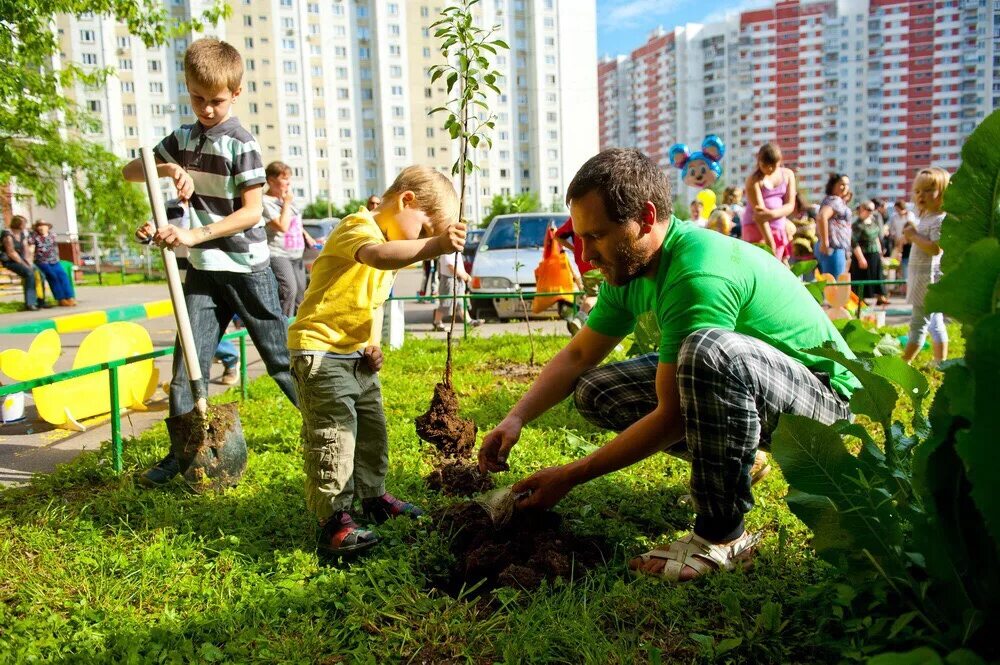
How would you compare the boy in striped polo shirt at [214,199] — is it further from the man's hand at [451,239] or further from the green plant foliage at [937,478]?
the green plant foliage at [937,478]

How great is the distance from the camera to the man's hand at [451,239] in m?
2.57

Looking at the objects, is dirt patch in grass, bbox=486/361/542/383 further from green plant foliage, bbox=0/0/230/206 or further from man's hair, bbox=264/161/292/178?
green plant foliage, bbox=0/0/230/206

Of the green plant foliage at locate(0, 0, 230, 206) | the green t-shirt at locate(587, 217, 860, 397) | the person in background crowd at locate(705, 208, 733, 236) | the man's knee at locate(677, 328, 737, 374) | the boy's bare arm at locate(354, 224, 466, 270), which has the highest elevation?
the green plant foliage at locate(0, 0, 230, 206)

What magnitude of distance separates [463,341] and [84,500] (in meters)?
4.60

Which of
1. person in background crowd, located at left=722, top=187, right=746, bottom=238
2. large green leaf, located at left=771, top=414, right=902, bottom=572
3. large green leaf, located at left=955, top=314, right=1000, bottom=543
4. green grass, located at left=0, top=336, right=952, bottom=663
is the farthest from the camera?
person in background crowd, located at left=722, top=187, right=746, bottom=238

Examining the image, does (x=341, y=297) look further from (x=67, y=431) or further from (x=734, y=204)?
(x=734, y=204)

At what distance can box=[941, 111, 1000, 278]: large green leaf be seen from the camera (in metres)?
A: 1.46

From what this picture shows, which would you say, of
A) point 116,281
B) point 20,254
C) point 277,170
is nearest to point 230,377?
point 277,170

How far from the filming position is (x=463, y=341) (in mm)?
7547

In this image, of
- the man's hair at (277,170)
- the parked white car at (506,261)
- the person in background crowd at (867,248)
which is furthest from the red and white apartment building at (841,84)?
the man's hair at (277,170)

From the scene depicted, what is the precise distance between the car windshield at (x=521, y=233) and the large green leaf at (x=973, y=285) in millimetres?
9387

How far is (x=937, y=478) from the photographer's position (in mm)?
1479

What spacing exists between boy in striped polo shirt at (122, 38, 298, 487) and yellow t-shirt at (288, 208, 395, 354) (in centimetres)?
81

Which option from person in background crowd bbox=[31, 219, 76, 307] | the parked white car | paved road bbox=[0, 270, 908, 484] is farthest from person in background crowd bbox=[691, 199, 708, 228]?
person in background crowd bbox=[31, 219, 76, 307]
